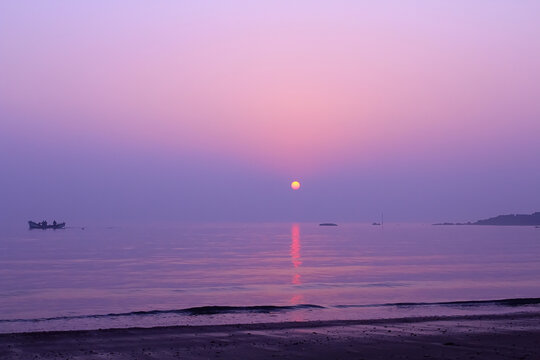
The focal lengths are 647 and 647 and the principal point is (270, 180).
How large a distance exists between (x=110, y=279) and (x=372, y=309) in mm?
26031

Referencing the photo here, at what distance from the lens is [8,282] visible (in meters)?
49.1

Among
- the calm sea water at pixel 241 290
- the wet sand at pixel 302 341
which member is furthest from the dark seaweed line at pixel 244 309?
the wet sand at pixel 302 341

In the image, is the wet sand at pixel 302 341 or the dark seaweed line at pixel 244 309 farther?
the dark seaweed line at pixel 244 309

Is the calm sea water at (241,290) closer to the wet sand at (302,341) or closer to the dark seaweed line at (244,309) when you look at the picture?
the dark seaweed line at (244,309)

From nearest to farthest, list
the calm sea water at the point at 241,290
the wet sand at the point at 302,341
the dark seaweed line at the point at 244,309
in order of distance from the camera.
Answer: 1. the wet sand at the point at 302,341
2. the dark seaweed line at the point at 244,309
3. the calm sea water at the point at 241,290

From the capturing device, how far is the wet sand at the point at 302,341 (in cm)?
1794

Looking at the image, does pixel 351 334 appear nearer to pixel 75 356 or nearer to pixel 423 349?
pixel 423 349

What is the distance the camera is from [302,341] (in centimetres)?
2028

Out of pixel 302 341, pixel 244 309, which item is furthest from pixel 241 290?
pixel 302 341

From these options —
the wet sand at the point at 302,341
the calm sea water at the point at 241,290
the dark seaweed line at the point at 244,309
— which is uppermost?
the wet sand at the point at 302,341

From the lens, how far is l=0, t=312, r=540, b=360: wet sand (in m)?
17.9

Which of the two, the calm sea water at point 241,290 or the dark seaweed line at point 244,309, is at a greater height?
the dark seaweed line at point 244,309

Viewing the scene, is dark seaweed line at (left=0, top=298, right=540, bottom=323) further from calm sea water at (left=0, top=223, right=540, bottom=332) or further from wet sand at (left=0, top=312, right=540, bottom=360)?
wet sand at (left=0, top=312, right=540, bottom=360)

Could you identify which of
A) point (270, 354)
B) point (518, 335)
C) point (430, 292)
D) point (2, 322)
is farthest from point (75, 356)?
point (430, 292)
